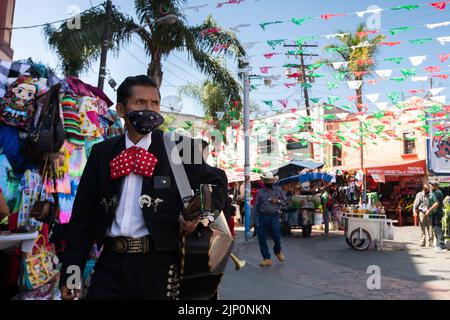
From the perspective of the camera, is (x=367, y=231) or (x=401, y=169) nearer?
(x=367, y=231)

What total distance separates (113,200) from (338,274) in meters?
6.57

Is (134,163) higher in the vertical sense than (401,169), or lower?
lower

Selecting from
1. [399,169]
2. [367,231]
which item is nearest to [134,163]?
[367,231]

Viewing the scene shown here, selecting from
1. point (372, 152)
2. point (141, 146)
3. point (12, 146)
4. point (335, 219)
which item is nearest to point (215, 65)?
point (335, 219)

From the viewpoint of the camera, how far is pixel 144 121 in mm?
2445

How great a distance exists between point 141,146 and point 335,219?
1744 cm

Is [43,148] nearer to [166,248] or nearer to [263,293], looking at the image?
[166,248]

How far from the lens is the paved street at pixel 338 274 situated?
20.6 feet

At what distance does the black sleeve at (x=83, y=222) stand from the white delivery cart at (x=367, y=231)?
1006cm

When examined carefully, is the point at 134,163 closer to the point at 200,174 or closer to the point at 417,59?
the point at 200,174

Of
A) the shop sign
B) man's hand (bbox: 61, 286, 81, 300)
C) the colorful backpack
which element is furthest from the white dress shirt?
the shop sign

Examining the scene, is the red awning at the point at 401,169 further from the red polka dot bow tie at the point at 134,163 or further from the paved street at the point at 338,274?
the red polka dot bow tie at the point at 134,163

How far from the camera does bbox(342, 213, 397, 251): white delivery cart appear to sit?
37.6 ft

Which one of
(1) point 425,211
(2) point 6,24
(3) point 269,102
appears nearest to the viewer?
(2) point 6,24
